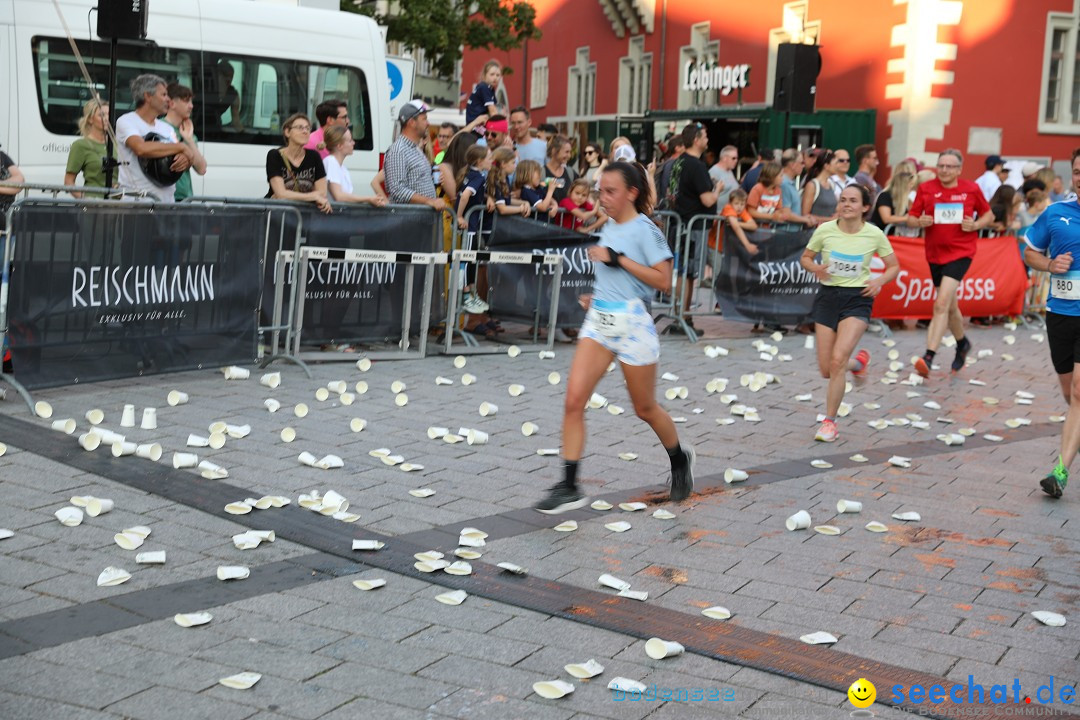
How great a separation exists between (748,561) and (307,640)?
2120 mm

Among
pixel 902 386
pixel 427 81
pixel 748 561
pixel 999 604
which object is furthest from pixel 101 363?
pixel 427 81

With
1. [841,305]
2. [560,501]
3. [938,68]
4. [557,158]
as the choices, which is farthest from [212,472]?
[938,68]

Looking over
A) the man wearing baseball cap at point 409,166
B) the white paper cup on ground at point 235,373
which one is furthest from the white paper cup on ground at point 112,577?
the man wearing baseball cap at point 409,166

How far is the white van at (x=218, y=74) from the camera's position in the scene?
1278 centimetres

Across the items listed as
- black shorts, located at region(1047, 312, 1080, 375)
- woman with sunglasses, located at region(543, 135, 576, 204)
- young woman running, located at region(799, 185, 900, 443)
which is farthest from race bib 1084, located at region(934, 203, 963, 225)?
black shorts, located at region(1047, 312, 1080, 375)

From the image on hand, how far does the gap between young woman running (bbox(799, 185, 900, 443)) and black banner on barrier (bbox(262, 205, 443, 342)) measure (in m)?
3.53

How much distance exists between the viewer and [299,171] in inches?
419

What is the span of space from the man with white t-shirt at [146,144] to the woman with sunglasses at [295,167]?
765 millimetres

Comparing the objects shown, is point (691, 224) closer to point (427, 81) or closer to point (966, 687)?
point (966, 687)

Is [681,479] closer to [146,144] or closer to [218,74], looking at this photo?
[146,144]

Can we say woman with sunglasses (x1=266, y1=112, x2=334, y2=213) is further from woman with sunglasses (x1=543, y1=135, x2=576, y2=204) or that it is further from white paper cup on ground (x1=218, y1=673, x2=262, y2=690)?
white paper cup on ground (x1=218, y1=673, x2=262, y2=690)

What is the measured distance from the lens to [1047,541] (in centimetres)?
625

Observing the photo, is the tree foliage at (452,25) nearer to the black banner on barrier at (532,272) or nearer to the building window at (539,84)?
the building window at (539,84)

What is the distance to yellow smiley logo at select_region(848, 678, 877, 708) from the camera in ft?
13.3
